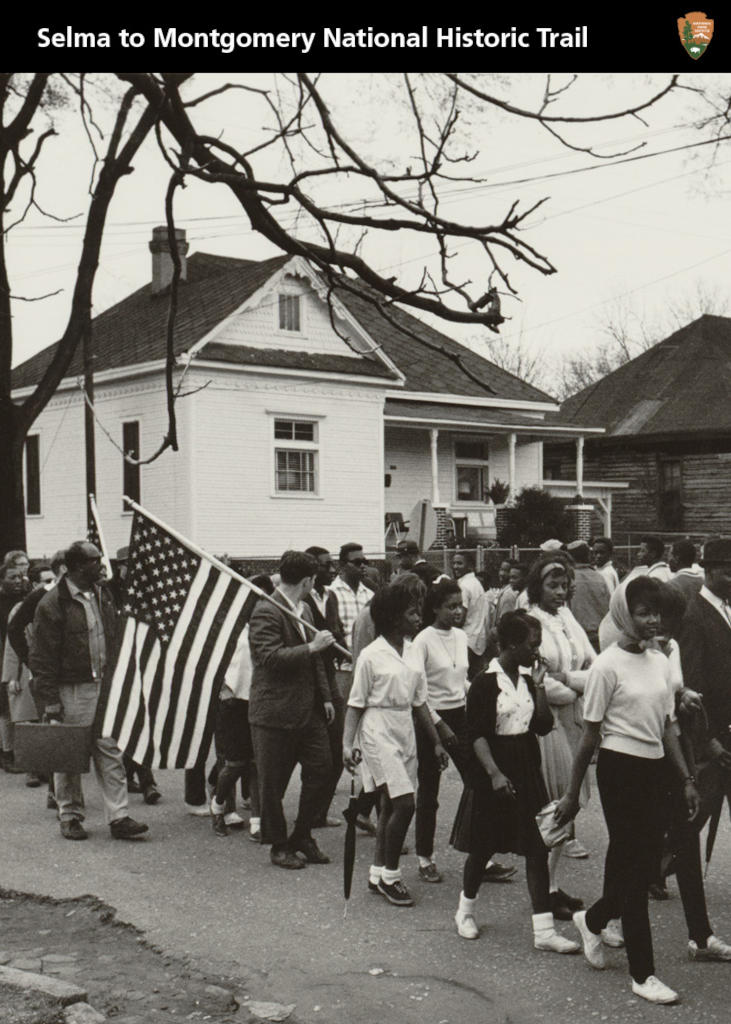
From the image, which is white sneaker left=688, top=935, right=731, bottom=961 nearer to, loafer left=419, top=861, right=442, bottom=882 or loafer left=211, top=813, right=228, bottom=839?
loafer left=419, top=861, right=442, bottom=882

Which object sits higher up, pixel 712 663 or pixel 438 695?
pixel 712 663

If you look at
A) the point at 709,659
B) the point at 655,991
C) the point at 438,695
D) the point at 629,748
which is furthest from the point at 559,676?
the point at 655,991

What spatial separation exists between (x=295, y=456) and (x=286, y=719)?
74.0 feet

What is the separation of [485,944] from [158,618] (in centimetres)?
309

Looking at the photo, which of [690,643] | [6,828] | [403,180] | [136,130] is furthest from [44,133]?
[690,643]

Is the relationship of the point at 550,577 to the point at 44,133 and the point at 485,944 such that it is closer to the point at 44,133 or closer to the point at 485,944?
the point at 485,944

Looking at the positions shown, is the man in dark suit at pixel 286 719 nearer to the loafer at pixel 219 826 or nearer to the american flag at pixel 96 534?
the loafer at pixel 219 826

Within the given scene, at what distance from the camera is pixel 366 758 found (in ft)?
24.7

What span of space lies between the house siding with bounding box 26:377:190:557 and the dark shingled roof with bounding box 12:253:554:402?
812mm

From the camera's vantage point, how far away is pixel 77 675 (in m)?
9.48

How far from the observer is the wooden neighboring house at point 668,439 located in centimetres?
4359

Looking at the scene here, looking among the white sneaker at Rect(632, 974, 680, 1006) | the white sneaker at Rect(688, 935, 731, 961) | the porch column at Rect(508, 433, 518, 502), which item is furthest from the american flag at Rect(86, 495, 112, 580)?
the porch column at Rect(508, 433, 518, 502)

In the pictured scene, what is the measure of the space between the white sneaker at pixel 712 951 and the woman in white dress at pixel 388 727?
1.77 metres

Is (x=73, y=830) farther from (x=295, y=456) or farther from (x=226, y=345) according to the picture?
(x=295, y=456)
